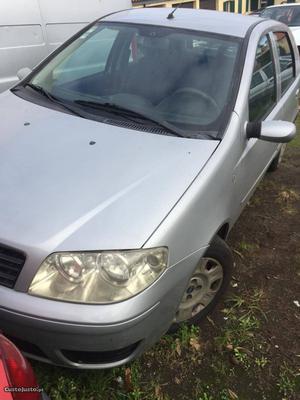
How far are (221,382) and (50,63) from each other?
2.51 meters

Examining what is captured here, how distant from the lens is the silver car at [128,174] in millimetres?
1852

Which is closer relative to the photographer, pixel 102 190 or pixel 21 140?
pixel 102 190

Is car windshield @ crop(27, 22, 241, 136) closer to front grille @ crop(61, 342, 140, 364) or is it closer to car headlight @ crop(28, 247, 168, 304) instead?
car headlight @ crop(28, 247, 168, 304)

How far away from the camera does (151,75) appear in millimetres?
2932

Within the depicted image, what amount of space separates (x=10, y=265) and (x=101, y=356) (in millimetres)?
605

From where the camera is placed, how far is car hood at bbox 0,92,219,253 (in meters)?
1.90

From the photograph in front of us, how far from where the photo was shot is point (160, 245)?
→ 6.35 ft

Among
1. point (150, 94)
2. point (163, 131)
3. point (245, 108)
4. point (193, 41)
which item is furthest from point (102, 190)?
point (193, 41)

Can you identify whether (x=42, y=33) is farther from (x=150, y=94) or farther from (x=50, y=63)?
(x=150, y=94)

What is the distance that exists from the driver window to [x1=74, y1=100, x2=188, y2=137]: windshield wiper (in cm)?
60

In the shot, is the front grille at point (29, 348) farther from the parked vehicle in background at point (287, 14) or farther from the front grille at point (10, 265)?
the parked vehicle in background at point (287, 14)

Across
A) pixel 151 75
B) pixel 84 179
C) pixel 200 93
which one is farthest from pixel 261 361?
pixel 151 75

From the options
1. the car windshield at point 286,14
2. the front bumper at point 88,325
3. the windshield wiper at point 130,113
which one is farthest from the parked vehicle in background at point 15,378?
the car windshield at point 286,14

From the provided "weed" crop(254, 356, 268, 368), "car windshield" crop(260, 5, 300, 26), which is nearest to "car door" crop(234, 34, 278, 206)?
"weed" crop(254, 356, 268, 368)
